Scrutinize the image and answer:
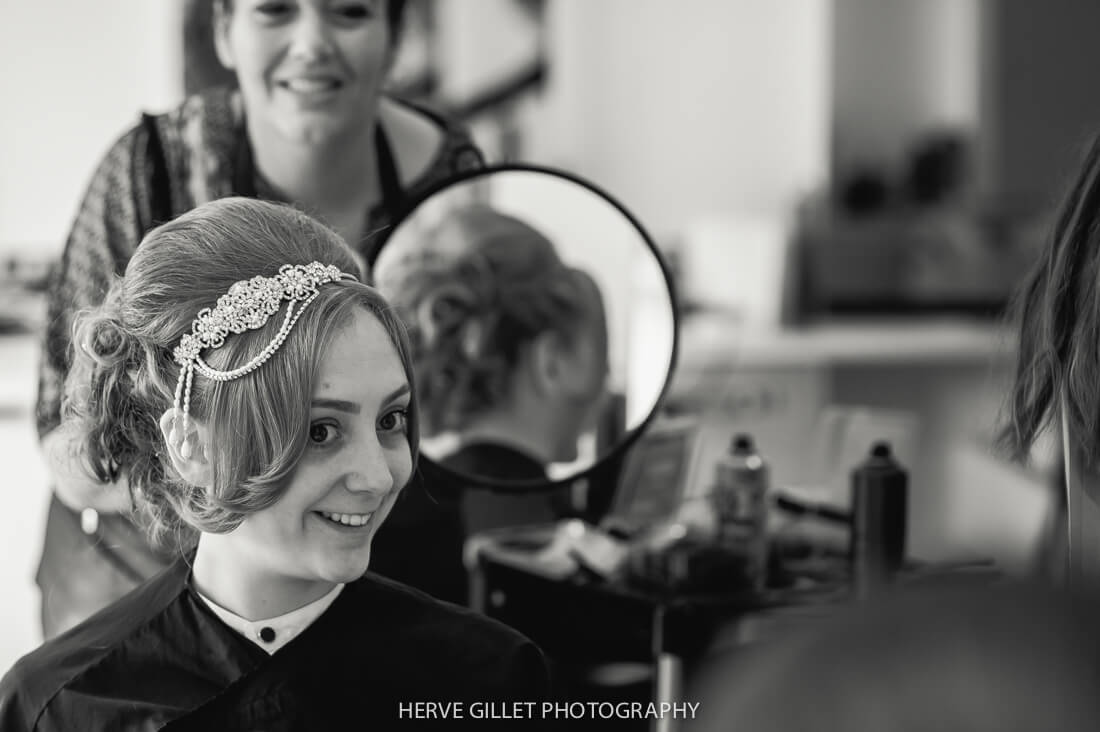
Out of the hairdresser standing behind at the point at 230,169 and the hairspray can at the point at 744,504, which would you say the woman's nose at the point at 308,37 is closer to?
the hairdresser standing behind at the point at 230,169

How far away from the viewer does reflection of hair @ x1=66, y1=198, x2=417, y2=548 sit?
3.46ft

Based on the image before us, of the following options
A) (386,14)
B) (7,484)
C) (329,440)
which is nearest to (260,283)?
(329,440)

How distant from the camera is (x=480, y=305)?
59.9 inches

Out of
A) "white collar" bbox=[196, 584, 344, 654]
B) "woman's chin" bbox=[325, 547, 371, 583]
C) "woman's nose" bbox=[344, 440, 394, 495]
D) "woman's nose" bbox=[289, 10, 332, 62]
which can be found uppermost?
"woman's nose" bbox=[289, 10, 332, 62]

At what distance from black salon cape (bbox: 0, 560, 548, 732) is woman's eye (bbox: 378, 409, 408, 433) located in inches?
6.5

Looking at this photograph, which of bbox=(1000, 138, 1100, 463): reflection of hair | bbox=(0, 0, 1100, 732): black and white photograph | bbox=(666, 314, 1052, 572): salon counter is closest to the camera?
bbox=(0, 0, 1100, 732): black and white photograph

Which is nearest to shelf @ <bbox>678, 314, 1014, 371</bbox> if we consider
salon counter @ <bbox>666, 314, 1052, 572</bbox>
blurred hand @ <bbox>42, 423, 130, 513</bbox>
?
salon counter @ <bbox>666, 314, 1052, 572</bbox>

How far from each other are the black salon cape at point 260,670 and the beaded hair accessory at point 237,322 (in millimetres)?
187

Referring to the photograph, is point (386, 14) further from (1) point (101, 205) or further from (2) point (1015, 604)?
(2) point (1015, 604)

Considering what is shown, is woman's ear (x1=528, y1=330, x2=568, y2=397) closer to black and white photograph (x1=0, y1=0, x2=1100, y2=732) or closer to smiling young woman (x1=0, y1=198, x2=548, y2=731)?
black and white photograph (x1=0, y1=0, x2=1100, y2=732)

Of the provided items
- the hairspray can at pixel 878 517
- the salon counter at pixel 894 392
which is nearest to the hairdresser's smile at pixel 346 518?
the hairspray can at pixel 878 517

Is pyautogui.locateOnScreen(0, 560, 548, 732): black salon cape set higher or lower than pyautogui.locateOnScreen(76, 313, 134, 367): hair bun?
lower

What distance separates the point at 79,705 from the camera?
1.11m

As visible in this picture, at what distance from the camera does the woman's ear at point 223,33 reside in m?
1.42
